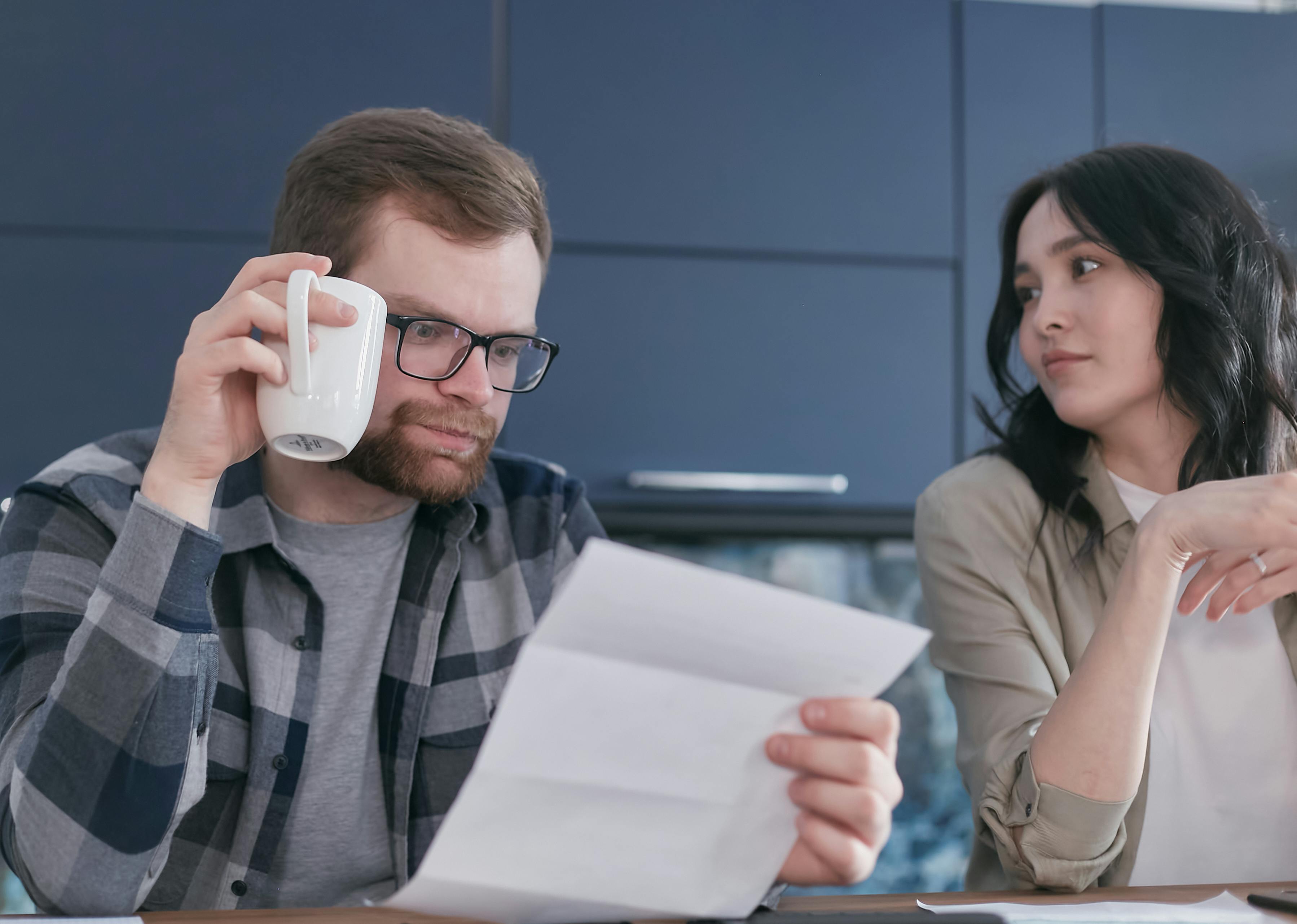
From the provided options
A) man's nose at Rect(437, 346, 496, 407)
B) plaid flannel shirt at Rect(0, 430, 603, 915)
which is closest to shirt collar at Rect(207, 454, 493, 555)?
plaid flannel shirt at Rect(0, 430, 603, 915)

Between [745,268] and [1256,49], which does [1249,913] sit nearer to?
[745,268]

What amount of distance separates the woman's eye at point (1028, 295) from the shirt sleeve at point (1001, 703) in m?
0.28

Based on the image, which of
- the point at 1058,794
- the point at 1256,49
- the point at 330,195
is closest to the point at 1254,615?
the point at 1058,794

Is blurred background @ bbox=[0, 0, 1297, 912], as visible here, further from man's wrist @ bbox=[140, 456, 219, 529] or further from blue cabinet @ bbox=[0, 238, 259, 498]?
man's wrist @ bbox=[140, 456, 219, 529]

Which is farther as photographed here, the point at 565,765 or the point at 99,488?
the point at 99,488

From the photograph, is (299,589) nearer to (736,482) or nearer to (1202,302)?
(736,482)

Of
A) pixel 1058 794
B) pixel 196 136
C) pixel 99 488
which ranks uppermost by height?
pixel 196 136

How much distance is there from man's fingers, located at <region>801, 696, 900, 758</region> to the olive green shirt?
0.42 m

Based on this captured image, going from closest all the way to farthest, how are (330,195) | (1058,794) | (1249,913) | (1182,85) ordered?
(1249,913) < (1058,794) < (330,195) < (1182,85)

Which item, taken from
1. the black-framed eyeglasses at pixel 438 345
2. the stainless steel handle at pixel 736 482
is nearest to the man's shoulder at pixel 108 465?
the black-framed eyeglasses at pixel 438 345

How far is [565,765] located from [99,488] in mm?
597

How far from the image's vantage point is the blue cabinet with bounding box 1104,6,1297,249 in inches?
71.7

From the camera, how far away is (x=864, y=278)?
1.74 meters

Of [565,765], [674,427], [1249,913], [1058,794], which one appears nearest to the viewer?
[565,765]
